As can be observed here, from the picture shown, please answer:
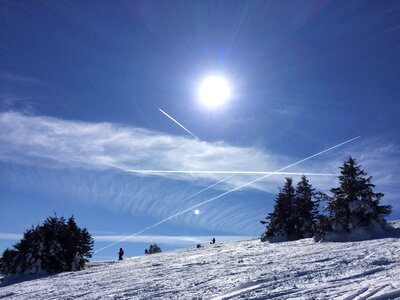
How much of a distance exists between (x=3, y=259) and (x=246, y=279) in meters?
28.5

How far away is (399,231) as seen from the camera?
23219 mm

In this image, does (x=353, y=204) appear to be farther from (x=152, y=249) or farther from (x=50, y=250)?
(x=152, y=249)

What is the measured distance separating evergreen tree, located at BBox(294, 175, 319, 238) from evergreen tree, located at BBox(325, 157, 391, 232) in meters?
6.78

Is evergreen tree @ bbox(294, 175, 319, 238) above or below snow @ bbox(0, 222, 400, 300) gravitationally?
above

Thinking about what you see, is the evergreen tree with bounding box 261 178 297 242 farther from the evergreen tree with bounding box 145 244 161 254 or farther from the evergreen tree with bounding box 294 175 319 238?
the evergreen tree with bounding box 145 244 161 254

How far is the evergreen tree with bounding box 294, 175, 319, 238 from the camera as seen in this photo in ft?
108

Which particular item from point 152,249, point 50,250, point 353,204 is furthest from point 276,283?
point 152,249

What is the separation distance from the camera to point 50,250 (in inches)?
1126

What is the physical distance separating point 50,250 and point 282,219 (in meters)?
19.9

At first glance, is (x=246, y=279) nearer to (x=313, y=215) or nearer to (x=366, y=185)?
(x=366, y=185)

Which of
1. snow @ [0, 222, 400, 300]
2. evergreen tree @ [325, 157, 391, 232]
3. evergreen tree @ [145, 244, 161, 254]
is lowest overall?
snow @ [0, 222, 400, 300]

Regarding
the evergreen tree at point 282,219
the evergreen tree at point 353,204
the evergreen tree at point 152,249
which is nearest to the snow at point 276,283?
the evergreen tree at point 353,204

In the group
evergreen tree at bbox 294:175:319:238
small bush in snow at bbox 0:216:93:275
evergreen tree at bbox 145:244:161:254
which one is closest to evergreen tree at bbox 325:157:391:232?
evergreen tree at bbox 294:175:319:238

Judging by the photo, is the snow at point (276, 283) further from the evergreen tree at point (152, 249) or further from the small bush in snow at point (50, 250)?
the evergreen tree at point (152, 249)
